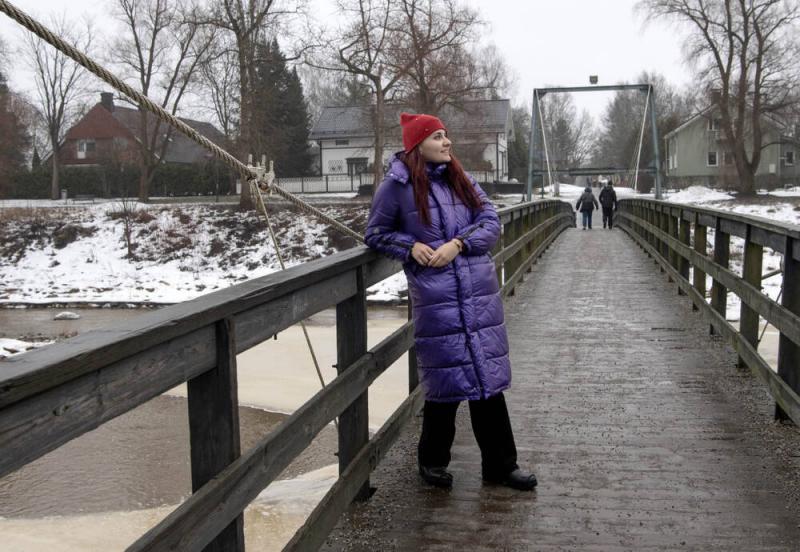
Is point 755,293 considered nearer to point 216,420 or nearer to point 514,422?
point 514,422

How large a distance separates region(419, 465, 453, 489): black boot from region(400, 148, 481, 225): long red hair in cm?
98

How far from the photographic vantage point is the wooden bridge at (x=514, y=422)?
5.70 feet

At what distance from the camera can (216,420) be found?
2.09 metres

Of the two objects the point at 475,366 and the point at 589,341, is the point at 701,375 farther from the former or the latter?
the point at 475,366

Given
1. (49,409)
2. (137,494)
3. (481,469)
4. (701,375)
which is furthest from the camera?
(137,494)

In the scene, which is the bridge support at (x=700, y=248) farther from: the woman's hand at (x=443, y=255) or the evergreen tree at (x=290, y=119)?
the evergreen tree at (x=290, y=119)

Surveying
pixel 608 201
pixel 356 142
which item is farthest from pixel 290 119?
pixel 608 201

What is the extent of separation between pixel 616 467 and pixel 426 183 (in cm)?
148

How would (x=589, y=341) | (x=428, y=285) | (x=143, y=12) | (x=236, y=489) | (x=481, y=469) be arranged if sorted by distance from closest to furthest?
1. (x=236, y=489)
2. (x=428, y=285)
3. (x=481, y=469)
4. (x=589, y=341)
5. (x=143, y=12)

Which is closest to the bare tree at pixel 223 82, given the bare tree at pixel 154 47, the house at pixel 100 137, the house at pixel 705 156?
the bare tree at pixel 154 47

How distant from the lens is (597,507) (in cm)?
341

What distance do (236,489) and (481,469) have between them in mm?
1869

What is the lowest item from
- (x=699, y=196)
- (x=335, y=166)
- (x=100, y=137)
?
(x=699, y=196)

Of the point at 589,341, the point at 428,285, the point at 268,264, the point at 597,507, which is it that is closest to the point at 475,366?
the point at 428,285
